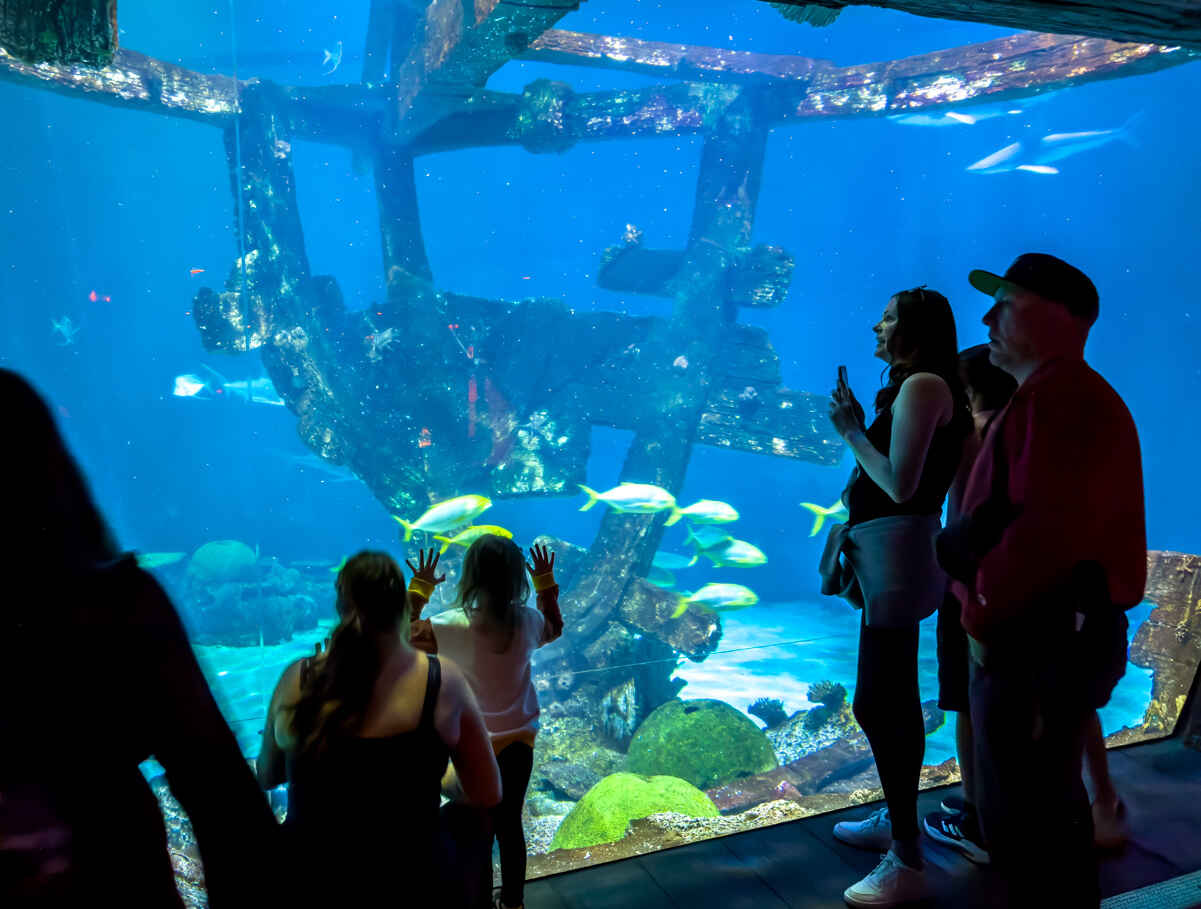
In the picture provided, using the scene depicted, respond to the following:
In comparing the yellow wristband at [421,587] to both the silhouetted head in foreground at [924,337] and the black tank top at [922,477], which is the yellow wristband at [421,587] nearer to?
the black tank top at [922,477]

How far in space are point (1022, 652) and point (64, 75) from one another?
411 inches

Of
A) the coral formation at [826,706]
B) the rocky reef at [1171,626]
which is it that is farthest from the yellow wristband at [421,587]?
the coral formation at [826,706]

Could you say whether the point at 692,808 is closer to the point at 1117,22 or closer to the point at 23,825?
the point at 23,825

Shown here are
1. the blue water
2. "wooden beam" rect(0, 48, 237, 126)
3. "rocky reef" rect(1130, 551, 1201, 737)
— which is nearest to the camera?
"rocky reef" rect(1130, 551, 1201, 737)

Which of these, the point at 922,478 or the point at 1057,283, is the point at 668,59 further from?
the point at 922,478

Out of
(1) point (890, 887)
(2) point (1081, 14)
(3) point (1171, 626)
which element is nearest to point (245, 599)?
Answer: (3) point (1171, 626)

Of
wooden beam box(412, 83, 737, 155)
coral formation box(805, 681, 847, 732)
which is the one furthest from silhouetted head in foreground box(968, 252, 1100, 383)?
wooden beam box(412, 83, 737, 155)

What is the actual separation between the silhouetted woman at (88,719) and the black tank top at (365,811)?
540mm

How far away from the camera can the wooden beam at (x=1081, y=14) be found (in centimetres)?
252

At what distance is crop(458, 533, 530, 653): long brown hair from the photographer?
2119 mm

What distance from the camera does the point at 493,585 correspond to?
2121mm

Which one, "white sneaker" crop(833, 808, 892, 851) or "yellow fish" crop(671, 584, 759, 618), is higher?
"white sneaker" crop(833, 808, 892, 851)

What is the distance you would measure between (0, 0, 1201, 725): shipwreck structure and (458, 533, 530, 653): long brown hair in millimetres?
7396

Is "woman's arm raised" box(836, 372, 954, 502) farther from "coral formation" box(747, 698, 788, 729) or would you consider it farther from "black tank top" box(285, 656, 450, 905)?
"coral formation" box(747, 698, 788, 729)
